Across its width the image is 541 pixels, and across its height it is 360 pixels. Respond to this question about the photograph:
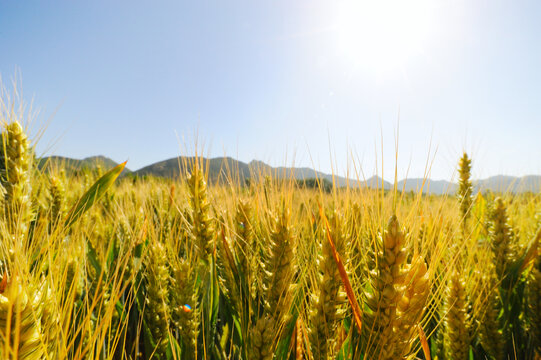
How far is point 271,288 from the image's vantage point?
96 centimetres

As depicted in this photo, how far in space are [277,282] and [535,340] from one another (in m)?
1.49

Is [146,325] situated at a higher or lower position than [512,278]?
lower

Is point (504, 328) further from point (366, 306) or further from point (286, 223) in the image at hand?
point (286, 223)

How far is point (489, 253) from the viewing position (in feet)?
6.13

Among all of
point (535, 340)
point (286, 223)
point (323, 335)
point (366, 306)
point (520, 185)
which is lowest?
point (535, 340)

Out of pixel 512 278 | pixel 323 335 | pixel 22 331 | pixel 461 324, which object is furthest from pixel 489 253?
pixel 22 331

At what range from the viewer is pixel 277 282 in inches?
37.8

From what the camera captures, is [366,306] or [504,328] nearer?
[366,306]

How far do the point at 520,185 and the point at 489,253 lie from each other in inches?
53.0

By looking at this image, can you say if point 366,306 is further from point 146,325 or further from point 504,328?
point 504,328

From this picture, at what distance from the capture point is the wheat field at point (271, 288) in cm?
73

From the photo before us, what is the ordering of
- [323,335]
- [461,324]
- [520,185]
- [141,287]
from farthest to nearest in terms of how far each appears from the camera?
[520,185] < [141,287] < [461,324] < [323,335]

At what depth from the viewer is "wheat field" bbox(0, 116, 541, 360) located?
2.39 ft

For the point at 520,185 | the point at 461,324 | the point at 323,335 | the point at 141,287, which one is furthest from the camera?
the point at 520,185
